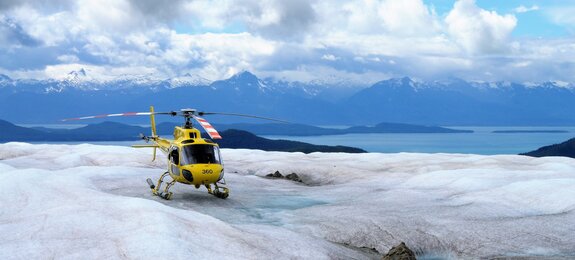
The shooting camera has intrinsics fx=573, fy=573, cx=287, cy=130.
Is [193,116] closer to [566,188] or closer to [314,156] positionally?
[566,188]

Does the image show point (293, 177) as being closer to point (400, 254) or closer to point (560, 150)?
point (400, 254)

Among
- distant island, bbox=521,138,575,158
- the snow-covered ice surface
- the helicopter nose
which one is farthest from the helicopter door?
distant island, bbox=521,138,575,158

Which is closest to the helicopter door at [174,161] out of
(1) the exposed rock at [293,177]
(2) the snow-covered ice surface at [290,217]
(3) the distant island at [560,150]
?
(2) the snow-covered ice surface at [290,217]

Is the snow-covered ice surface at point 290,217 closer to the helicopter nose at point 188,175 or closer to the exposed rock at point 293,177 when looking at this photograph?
the helicopter nose at point 188,175

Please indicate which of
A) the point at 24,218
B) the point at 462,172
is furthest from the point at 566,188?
the point at 24,218

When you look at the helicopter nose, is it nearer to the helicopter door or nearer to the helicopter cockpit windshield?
the helicopter cockpit windshield
